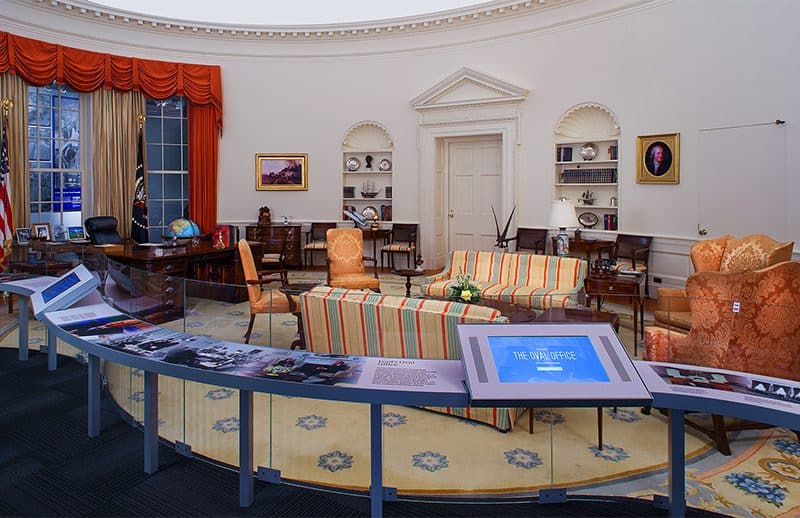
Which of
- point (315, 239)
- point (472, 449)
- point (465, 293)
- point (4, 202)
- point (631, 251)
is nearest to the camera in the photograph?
point (472, 449)

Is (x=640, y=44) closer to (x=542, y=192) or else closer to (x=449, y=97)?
(x=542, y=192)

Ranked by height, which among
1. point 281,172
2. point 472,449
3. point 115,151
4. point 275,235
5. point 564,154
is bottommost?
point 472,449

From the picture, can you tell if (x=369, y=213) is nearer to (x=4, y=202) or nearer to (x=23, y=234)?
(x=23, y=234)

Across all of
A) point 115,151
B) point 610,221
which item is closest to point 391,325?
point 610,221

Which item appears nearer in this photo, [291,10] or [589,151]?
[589,151]

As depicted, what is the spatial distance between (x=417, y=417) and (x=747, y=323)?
223 cm

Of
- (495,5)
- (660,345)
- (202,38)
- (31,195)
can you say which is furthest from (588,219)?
(31,195)

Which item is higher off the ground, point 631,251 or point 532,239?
point 532,239

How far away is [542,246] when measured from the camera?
10.2 m

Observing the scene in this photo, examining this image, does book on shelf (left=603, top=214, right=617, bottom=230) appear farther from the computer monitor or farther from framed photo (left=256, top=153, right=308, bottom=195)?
the computer monitor

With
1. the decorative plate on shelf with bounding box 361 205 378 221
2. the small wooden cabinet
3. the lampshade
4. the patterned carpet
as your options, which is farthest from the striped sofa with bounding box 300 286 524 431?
the decorative plate on shelf with bounding box 361 205 378 221

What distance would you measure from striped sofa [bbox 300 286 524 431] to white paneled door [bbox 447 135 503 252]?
7138 millimetres

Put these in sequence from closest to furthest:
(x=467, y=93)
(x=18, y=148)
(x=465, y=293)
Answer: (x=465, y=293)
(x=18, y=148)
(x=467, y=93)

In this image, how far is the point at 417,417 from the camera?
3.81 meters
